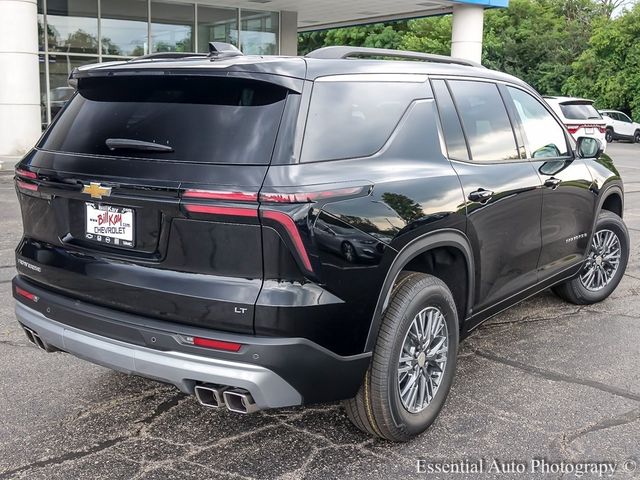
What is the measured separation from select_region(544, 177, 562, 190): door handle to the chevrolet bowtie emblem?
109 inches

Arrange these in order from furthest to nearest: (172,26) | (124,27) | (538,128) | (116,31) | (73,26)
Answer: (172,26) → (124,27) → (116,31) → (73,26) → (538,128)

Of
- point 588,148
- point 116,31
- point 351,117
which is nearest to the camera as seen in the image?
point 351,117

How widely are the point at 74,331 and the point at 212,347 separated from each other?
0.76m

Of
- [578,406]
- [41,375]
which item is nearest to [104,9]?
[41,375]

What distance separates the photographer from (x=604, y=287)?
18.9ft

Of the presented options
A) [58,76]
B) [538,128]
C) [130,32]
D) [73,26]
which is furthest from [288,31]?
[538,128]

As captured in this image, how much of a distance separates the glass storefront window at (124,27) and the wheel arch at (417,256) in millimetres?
17724

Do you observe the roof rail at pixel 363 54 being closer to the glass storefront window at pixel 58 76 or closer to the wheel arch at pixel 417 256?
the wheel arch at pixel 417 256

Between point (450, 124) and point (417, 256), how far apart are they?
0.79 metres

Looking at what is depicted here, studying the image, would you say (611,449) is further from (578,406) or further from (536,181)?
(536,181)

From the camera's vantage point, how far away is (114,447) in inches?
132

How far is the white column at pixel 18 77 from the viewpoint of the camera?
15250 millimetres

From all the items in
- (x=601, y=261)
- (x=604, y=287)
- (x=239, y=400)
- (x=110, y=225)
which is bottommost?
(x=604, y=287)

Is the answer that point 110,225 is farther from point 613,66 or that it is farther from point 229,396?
point 613,66
